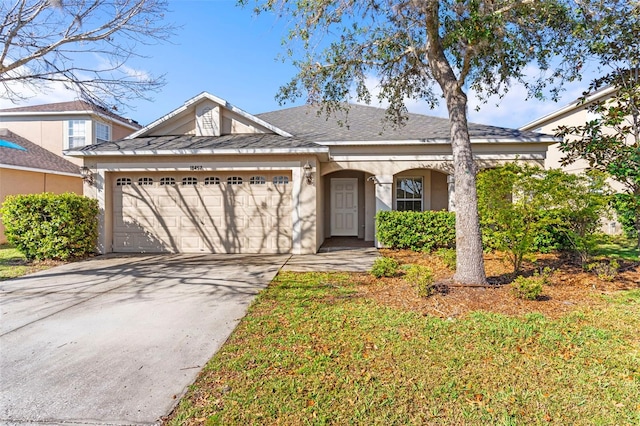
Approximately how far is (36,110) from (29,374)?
18135 millimetres

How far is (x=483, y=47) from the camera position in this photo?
18.8ft

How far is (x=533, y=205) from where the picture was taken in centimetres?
611

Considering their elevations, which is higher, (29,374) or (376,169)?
(376,169)

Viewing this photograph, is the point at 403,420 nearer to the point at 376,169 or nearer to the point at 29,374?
the point at 29,374

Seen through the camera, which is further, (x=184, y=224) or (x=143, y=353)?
(x=184, y=224)

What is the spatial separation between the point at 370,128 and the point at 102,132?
532 inches

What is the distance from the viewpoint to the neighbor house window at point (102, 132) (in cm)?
1625

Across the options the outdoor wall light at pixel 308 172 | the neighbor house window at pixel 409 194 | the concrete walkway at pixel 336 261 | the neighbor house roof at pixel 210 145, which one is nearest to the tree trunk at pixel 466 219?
the concrete walkway at pixel 336 261

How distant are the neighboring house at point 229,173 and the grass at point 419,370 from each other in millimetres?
Result: 5222


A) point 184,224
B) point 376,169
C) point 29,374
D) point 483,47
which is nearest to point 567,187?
point 483,47

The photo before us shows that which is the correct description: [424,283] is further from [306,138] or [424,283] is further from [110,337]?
[306,138]

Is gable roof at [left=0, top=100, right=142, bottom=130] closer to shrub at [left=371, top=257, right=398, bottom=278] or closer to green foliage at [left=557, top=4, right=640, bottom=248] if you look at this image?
shrub at [left=371, top=257, right=398, bottom=278]

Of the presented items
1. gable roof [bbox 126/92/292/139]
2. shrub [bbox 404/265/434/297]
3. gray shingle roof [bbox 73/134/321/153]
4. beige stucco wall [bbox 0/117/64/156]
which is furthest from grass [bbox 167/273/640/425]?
beige stucco wall [bbox 0/117/64/156]

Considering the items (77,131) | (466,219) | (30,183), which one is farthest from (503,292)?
(77,131)
